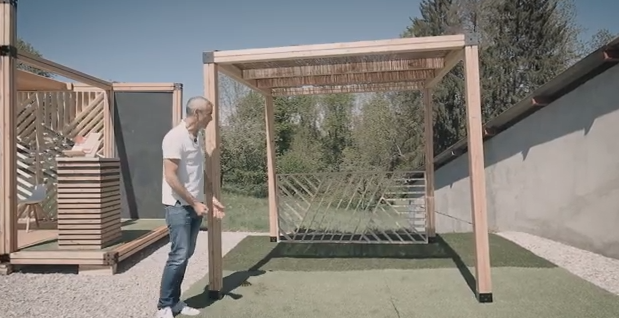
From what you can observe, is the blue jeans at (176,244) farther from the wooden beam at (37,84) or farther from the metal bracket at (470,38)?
the wooden beam at (37,84)

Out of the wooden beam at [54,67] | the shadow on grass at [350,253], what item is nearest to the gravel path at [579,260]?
the shadow on grass at [350,253]

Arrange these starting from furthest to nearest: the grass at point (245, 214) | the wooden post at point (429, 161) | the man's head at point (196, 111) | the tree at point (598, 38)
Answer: the tree at point (598, 38) < the grass at point (245, 214) < the wooden post at point (429, 161) < the man's head at point (196, 111)

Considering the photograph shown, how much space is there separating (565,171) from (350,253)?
3.20 m

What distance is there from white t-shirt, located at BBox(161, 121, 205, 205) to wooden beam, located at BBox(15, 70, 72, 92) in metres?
4.03

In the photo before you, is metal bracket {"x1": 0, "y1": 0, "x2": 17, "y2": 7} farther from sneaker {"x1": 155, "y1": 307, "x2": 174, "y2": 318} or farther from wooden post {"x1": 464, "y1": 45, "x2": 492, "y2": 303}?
wooden post {"x1": 464, "y1": 45, "x2": 492, "y2": 303}

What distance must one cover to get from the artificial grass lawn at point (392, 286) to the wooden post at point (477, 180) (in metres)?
0.21

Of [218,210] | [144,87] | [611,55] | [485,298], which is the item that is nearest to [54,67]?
[144,87]

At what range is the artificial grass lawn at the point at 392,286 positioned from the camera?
3.31 metres

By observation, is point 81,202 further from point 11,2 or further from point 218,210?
point 11,2

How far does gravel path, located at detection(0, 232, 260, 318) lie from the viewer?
137 inches

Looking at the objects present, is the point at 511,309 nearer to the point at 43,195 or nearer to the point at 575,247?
the point at 575,247

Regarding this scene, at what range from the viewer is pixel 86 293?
3.98m

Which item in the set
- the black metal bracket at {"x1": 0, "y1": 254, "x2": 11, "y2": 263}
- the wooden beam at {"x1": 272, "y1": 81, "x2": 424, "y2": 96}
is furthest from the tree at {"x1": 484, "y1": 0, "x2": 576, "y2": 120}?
the black metal bracket at {"x1": 0, "y1": 254, "x2": 11, "y2": 263}

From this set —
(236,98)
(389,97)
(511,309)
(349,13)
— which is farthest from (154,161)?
(389,97)
